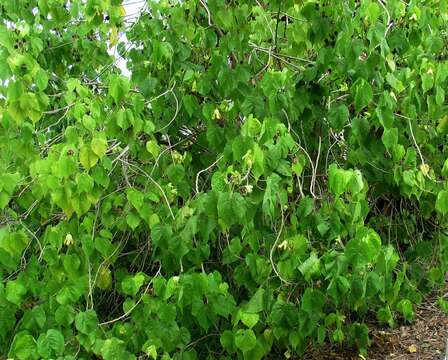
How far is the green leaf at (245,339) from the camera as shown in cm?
266


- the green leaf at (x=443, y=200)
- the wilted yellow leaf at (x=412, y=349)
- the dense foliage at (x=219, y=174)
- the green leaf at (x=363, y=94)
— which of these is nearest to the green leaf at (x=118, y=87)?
the dense foliage at (x=219, y=174)

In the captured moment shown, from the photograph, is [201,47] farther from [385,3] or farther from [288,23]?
[385,3]

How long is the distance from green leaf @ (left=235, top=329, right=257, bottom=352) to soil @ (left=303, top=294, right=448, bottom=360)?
4.01 ft

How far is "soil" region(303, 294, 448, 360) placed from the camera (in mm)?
3852

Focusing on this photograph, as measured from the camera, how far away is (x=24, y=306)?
2.95 metres

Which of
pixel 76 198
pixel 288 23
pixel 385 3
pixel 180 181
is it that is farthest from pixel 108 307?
pixel 385 3

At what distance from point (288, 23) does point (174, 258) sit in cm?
136

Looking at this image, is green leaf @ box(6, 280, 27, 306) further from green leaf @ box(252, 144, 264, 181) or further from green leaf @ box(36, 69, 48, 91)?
green leaf @ box(252, 144, 264, 181)

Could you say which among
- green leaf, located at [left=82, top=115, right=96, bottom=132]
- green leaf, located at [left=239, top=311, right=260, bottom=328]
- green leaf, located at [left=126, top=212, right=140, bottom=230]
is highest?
green leaf, located at [left=82, top=115, right=96, bottom=132]

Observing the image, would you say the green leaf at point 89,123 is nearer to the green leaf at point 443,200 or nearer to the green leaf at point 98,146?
the green leaf at point 98,146

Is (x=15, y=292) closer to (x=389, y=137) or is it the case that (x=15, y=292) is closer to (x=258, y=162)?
(x=258, y=162)

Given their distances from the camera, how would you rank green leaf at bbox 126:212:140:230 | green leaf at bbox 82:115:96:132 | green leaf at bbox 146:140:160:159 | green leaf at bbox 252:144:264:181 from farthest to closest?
green leaf at bbox 146:140:160:159 → green leaf at bbox 126:212:140:230 → green leaf at bbox 82:115:96:132 → green leaf at bbox 252:144:264:181

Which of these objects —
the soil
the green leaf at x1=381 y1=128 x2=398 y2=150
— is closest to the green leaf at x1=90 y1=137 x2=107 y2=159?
the green leaf at x1=381 y1=128 x2=398 y2=150

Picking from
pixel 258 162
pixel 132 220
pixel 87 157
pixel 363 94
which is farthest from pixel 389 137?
pixel 87 157
